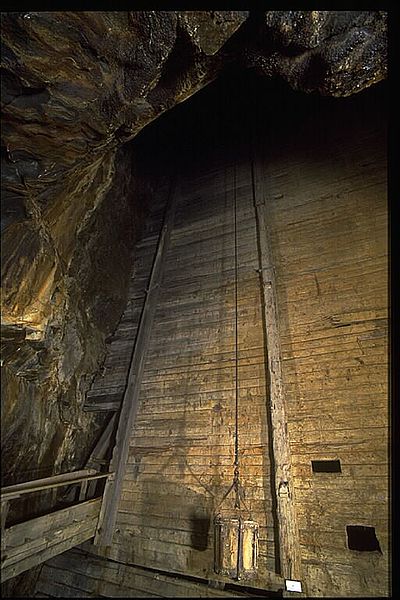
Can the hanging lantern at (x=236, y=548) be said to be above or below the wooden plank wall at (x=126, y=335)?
below

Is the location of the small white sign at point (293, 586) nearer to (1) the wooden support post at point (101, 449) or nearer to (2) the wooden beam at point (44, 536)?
(2) the wooden beam at point (44, 536)

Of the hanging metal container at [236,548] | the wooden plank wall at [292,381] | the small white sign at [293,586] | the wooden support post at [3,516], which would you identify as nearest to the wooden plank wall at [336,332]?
the wooden plank wall at [292,381]

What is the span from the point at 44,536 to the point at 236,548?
2118 millimetres

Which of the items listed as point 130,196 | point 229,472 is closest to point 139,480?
point 229,472

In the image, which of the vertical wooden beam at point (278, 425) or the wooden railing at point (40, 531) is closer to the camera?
the wooden railing at point (40, 531)

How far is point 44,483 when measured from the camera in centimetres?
430

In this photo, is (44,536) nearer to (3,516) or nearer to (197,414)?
(3,516)

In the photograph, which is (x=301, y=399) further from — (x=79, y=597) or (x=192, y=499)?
(x=79, y=597)

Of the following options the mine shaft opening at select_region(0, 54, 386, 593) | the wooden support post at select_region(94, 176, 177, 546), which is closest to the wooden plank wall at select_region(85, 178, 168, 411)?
the mine shaft opening at select_region(0, 54, 386, 593)

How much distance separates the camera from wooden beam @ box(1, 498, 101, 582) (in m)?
3.32

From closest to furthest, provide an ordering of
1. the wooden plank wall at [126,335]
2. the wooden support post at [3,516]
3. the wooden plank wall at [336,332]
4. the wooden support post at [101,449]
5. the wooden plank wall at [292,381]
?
the wooden support post at [3,516], the wooden plank wall at [336,332], the wooden plank wall at [292,381], the wooden support post at [101,449], the wooden plank wall at [126,335]

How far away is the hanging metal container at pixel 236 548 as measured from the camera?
331 centimetres

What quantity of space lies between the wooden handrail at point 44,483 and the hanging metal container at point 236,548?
6.26 feet

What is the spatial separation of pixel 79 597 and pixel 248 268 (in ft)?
17.3
